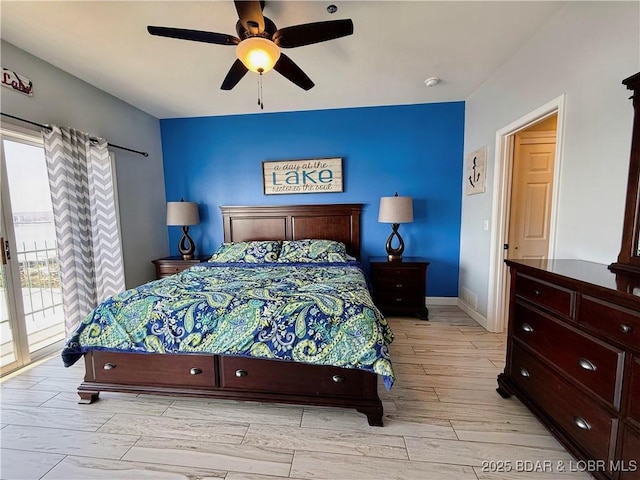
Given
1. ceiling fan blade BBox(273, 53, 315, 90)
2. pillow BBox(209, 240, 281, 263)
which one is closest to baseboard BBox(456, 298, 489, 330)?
pillow BBox(209, 240, 281, 263)

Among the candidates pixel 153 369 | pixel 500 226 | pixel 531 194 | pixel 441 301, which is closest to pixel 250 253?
pixel 153 369

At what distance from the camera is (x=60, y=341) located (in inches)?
105

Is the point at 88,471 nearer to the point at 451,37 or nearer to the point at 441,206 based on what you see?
the point at 451,37

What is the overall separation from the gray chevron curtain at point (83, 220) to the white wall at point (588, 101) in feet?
13.3

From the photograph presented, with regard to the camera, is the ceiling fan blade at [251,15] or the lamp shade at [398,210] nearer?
the ceiling fan blade at [251,15]

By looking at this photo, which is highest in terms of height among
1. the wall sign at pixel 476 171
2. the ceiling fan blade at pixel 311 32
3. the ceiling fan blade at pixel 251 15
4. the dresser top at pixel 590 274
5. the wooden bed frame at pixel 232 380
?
the ceiling fan blade at pixel 251 15

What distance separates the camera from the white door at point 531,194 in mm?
2791

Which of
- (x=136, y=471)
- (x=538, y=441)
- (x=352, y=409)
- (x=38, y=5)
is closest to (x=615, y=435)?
(x=538, y=441)

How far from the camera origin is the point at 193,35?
164 cm

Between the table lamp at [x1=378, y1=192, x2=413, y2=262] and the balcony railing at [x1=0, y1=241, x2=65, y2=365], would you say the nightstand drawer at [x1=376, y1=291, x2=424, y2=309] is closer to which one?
the table lamp at [x1=378, y1=192, x2=413, y2=262]

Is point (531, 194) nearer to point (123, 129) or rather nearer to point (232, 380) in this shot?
point (232, 380)

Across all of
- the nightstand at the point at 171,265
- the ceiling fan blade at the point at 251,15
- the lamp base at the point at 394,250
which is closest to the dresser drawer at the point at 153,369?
the nightstand at the point at 171,265

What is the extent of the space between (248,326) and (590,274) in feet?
6.15

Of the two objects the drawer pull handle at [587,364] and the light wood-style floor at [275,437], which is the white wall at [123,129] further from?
the drawer pull handle at [587,364]
